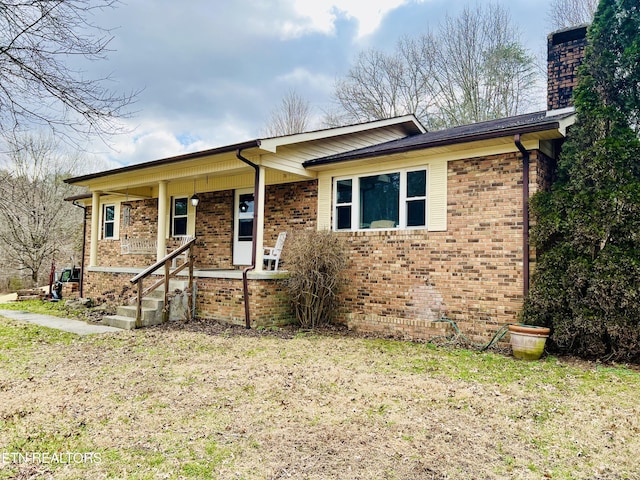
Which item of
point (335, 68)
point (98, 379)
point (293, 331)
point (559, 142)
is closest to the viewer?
point (98, 379)

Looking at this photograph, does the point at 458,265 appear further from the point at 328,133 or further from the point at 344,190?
the point at 328,133

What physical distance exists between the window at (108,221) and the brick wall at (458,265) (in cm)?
1014

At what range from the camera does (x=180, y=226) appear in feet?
42.9

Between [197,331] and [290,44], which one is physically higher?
[290,44]

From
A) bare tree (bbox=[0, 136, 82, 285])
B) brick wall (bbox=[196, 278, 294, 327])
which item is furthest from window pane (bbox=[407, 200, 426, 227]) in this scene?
bare tree (bbox=[0, 136, 82, 285])

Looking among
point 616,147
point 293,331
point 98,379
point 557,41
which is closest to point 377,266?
point 293,331

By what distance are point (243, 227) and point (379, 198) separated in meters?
4.20

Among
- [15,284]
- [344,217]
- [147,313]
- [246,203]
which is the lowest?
[15,284]

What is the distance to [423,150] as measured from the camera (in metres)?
8.05

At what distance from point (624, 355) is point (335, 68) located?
22.1m

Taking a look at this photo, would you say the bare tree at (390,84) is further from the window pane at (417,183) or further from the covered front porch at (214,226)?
the window pane at (417,183)

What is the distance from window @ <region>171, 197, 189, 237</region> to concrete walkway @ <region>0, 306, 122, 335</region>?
12.7ft

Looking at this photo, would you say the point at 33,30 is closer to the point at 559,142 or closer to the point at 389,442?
the point at 389,442

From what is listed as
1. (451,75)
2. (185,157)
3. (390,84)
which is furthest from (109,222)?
(451,75)
